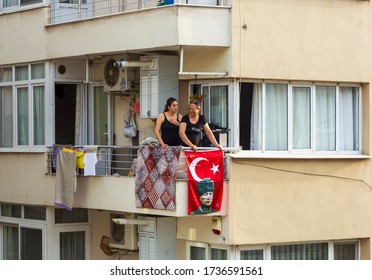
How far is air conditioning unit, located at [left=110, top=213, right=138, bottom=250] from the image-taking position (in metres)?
31.6

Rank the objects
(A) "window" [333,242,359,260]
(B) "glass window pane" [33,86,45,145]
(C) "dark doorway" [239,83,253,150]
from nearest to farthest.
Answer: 1. (C) "dark doorway" [239,83,253,150]
2. (A) "window" [333,242,359,260]
3. (B) "glass window pane" [33,86,45,145]

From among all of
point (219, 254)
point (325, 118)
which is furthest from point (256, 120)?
point (219, 254)

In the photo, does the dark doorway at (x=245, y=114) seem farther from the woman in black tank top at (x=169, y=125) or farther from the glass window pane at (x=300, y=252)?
the glass window pane at (x=300, y=252)

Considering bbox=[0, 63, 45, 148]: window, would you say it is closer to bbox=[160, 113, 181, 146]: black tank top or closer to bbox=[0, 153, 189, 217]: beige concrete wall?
bbox=[0, 153, 189, 217]: beige concrete wall

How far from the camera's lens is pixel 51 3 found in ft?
107

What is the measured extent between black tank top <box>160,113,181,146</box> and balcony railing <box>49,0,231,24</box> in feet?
8.18

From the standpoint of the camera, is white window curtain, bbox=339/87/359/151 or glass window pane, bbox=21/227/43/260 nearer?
white window curtain, bbox=339/87/359/151

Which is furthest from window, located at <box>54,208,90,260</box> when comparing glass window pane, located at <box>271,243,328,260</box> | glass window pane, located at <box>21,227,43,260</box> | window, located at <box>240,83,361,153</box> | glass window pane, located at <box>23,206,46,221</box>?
window, located at <box>240,83,361,153</box>

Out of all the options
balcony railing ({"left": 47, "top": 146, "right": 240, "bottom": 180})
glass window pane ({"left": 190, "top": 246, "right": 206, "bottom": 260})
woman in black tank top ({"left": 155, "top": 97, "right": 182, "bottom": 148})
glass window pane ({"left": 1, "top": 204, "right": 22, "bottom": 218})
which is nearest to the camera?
woman in black tank top ({"left": 155, "top": 97, "right": 182, "bottom": 148})

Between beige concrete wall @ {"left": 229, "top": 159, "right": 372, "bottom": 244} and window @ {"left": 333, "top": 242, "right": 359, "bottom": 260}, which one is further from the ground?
beige concrete wall @ {"left": 229, "top": 159, "right": 372, "bottom": 244}

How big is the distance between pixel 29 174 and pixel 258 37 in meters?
6.67

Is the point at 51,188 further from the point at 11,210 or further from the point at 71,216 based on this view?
the point at 11,210

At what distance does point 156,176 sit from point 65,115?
17.6ft

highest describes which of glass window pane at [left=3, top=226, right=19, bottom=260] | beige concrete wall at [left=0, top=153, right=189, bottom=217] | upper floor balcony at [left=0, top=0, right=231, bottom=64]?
upper floor balcony at [left=0, top=0, right=231, bottom=64]
